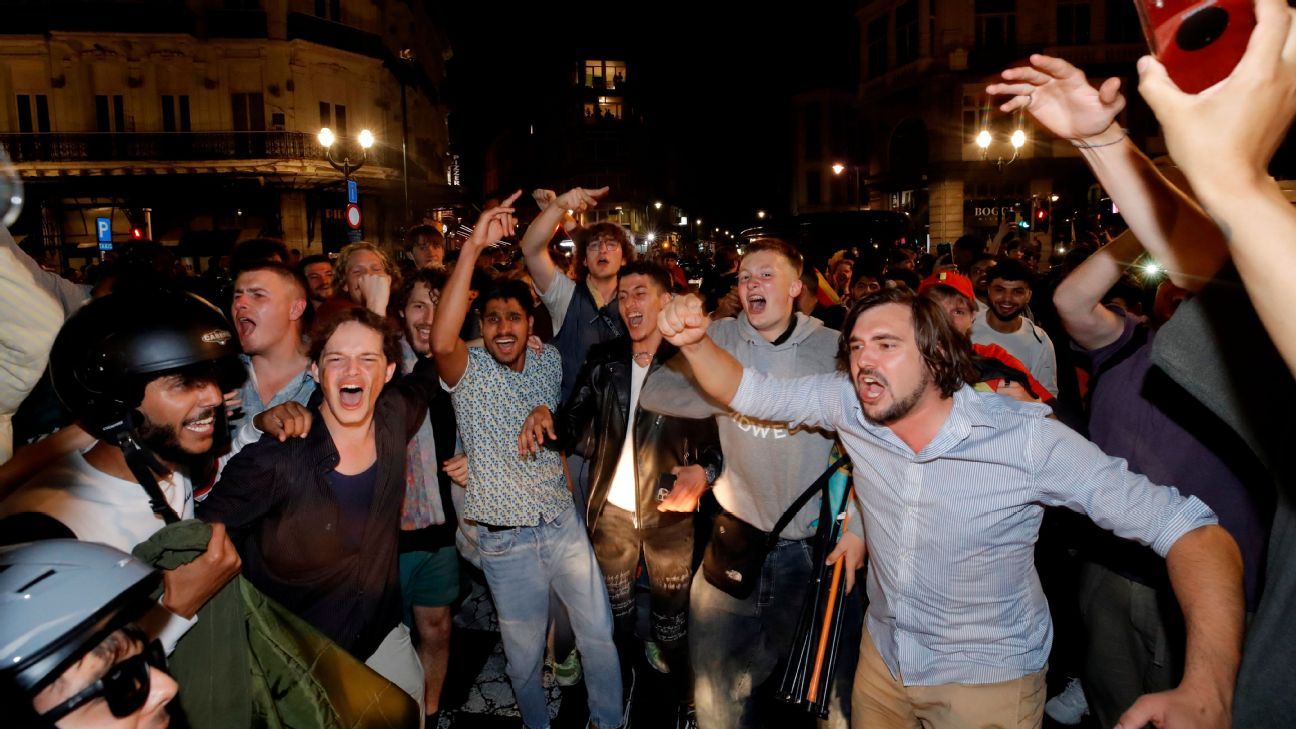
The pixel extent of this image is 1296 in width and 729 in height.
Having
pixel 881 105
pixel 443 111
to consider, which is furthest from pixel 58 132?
pixel 881 105

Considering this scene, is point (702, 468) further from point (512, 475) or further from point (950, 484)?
point (950, 484)

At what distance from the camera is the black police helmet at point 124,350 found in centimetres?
220

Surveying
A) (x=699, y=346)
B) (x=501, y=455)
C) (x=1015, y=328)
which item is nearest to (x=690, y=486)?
(x=501, y=455)

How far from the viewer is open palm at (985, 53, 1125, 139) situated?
71.8 inches

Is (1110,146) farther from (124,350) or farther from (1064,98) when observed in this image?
(124,350)

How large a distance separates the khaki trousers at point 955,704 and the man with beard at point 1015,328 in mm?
3552

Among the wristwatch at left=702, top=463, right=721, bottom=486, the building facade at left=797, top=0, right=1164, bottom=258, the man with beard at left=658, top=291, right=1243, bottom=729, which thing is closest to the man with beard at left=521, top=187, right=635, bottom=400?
the wristwatch at left=702, top=463, right=721, bottom=486

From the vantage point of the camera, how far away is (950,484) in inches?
96.5

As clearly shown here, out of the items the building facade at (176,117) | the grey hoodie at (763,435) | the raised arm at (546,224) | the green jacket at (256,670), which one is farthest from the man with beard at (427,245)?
the building facade at (176,117)

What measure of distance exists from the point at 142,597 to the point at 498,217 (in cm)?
278

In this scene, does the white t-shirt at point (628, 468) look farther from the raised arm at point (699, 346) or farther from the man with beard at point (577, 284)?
the raised arm at point (699, 346)

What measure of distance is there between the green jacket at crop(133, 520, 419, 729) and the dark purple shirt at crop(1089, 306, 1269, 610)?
10.0 feet

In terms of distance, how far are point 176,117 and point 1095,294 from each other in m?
34.0

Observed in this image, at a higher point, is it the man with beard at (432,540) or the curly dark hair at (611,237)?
the curly dark hair at (611,237)
